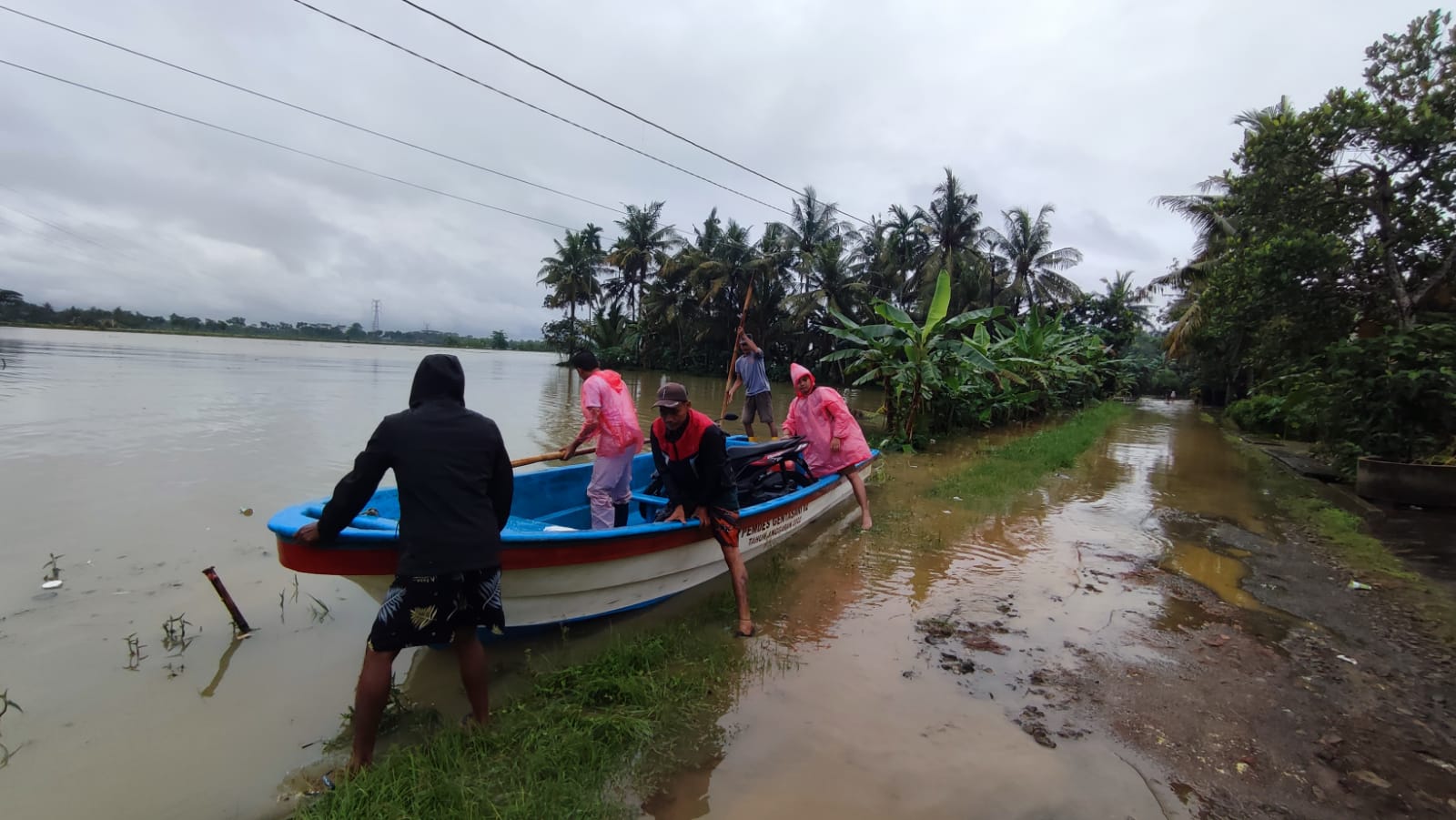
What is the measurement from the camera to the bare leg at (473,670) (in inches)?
110

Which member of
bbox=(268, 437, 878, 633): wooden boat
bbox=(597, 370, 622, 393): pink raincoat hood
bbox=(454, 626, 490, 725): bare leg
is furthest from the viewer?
bbox=(597, 370, 622, 393): pink raincoat hood

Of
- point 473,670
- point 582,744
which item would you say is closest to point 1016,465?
point 582,744

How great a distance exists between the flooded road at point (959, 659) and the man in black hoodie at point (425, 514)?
3.77ft

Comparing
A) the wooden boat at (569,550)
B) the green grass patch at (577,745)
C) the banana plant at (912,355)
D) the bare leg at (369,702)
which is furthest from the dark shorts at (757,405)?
the bare leg at (369,702)

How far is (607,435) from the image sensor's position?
4.75 m

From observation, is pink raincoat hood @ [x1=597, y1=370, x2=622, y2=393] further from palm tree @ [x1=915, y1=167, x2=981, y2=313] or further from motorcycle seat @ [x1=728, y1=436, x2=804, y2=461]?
palm tree @ [x1=915, y1=167, x2=981, y2=313]

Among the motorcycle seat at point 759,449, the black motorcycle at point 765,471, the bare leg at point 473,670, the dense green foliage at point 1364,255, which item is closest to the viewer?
the bare leg at point 473,670

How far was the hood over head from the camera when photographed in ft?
8.65

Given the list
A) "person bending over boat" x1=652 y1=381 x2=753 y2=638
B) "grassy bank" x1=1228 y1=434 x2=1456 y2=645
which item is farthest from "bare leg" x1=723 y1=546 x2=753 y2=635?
"grassy bank" x1=1228 y1=434 x2=1456 y2=645

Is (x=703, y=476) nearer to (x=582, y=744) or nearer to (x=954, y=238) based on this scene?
(x=582, y=744)

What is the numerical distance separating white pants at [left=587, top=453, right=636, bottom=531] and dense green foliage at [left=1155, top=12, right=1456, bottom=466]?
885 cm

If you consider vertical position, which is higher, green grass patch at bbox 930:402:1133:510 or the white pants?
the white pants

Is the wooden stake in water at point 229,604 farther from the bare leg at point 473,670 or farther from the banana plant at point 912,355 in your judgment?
the banana plant at point 912,355

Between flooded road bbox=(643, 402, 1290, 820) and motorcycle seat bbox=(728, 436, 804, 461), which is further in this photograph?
motorcycle seat bbox=(728, 436, 804, 461)
